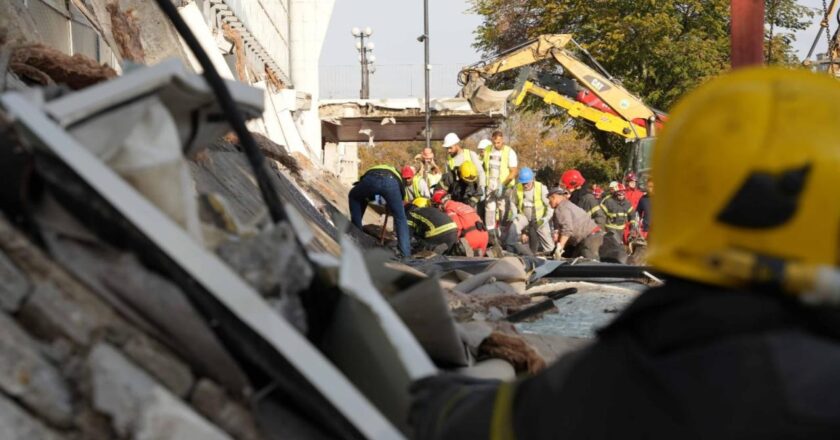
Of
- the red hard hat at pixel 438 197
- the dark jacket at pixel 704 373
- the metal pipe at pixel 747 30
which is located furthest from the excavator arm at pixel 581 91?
the dark jacket at pixel 704 373

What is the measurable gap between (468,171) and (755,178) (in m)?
12.7

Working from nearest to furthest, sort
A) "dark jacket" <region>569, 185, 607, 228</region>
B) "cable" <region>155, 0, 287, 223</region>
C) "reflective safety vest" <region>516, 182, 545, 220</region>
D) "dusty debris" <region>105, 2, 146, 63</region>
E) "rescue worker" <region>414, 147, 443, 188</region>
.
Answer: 1. "cable" <region>155, 0, 287, 223</region>
2. "dusty debris" <region>105, 2, 146, 63</region>
3. "reflective safety vest" <region>516, 182, 545, 220</region>
4. "dark jacket" <region>569, 185, 607, 228</region>
5. "rescue worker" <region>414, 147, 443, 188</region>

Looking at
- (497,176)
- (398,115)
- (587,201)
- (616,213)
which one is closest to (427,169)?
(497,176)

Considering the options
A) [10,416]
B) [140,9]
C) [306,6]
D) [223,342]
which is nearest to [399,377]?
[223,342]

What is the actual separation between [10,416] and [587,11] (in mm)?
30585

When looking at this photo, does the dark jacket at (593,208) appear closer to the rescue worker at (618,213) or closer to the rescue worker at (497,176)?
the rescue worker at (618,213)

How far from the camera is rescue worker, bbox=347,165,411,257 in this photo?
979cm

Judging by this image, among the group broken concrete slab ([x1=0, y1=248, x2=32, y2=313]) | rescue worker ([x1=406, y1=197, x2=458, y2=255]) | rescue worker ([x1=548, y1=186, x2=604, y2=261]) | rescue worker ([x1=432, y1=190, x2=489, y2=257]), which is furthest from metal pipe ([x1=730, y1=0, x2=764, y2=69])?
rescue worker ([x1=548, y1=186, x2=604, y2=261])

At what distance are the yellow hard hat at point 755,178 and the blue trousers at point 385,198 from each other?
26.6 feet

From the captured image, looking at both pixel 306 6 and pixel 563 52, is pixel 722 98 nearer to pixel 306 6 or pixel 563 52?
pixel 563 52

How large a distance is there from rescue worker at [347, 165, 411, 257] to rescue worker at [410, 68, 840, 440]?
8.06 m

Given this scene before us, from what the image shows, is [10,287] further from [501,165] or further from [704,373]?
[501,165]

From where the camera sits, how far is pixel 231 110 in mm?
1831

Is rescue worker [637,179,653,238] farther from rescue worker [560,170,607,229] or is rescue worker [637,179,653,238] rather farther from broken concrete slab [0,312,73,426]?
broken concrete slab [0,312,73,426]
